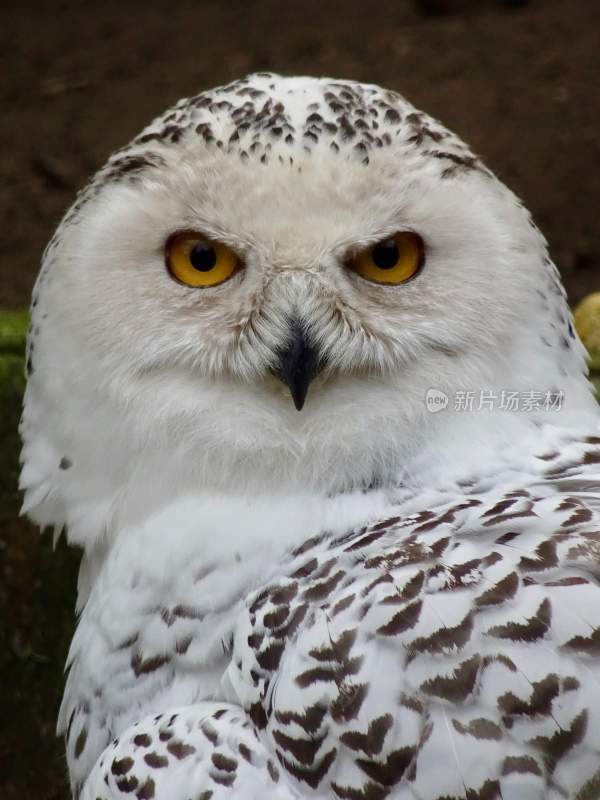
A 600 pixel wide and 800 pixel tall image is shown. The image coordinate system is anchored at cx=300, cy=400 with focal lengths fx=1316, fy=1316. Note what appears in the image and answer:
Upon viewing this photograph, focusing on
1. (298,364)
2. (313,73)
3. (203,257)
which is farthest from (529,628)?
(313,73)

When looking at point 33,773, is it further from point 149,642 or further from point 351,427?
point 351,427

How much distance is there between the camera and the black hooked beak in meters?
1.90

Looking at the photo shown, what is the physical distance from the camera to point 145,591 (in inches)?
78.7

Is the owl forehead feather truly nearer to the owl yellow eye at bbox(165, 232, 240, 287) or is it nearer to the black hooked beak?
the owl yellow eye at bbox(165, 232, 240, 287)

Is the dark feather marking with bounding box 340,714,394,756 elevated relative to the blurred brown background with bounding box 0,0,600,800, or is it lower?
lower

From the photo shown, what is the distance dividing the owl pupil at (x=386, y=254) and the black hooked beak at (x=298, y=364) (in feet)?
0.50

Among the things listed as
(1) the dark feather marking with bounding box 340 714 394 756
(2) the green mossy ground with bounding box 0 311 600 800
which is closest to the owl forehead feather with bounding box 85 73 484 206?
(1) the dark feather marking with bounding box 340 714 394 756

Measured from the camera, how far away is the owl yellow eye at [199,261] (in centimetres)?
193

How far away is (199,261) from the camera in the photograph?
6.37ft

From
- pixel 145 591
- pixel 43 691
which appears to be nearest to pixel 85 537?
pixel 145 591

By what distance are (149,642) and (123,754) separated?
0.66 ft

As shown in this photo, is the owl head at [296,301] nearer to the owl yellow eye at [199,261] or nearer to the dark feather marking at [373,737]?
the owl yellow eye at [199,261]

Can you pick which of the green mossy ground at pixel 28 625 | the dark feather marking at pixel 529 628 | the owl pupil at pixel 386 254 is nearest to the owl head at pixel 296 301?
the owl pupil at pixel 386 254

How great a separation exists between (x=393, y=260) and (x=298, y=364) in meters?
0.21
